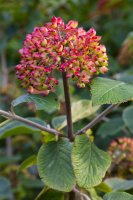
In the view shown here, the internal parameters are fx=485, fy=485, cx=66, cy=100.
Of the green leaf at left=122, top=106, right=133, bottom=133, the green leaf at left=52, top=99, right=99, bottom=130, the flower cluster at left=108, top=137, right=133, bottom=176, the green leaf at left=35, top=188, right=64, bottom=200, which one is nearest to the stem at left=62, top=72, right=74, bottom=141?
the green leaf at left=35, top=188, right=64, bottom=200

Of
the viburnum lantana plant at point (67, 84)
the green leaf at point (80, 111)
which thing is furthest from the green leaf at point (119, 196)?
the green leaf at point (80, 111)

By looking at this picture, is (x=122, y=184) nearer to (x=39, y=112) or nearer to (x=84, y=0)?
(x=39, y=112)

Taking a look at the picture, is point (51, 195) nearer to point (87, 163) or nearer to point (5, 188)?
point (87, 163)

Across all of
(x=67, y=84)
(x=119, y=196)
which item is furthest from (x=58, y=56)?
(x=119, y=196)

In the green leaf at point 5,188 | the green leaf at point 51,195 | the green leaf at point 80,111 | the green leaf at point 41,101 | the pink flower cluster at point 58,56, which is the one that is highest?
the pink flower cluster at point 58,56

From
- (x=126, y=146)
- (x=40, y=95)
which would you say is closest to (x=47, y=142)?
(x=40, y=95)

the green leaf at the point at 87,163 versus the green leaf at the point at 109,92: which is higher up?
the green leaf at the point at 109,92

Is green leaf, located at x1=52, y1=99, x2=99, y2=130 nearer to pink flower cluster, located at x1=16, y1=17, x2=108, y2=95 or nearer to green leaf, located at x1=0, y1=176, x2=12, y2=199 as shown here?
pink flower cluster, located at x1=16, y1=17, x2=108, y2=95

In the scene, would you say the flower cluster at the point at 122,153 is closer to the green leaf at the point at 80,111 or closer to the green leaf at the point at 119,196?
the green leaf at the point at 80,111
